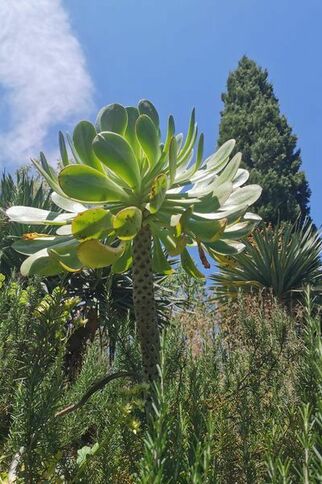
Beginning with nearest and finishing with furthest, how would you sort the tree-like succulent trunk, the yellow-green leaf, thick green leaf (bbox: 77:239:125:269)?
the tree-like succulent trunk
thick green leaf (bbox: 77:239:125:269)
the yellow-green leaf

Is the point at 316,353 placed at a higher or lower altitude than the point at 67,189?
lower

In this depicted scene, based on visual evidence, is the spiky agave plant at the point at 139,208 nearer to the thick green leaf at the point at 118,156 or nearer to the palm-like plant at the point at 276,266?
the thick green leaf at the point at 118,156

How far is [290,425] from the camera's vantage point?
3.77ft

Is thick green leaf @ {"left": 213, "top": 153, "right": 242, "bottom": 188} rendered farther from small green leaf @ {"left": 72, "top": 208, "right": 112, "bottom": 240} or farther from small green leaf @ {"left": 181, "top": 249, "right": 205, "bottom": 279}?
small green leaf @ {"left": 72, "top": 208, "right": 112, "bottom": 240}

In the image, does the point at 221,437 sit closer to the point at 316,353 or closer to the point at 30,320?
the point at 316,353

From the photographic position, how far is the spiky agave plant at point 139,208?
1.57m

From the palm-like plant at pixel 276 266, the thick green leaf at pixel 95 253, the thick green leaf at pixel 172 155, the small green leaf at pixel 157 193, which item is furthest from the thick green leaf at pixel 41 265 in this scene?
the palm-like plant at pixel 276 266

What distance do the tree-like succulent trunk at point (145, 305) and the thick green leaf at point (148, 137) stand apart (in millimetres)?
314

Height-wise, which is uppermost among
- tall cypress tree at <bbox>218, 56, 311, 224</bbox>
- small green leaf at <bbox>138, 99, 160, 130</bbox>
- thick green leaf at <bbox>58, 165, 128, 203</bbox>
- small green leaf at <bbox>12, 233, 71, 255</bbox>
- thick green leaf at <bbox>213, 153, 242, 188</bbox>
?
tall cypress tree at <bbox>218, 56, 311, 224</bbox>

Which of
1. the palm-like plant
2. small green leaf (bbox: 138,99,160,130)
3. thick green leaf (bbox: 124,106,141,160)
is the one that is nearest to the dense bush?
thick green leaf (bbox: 124,106,141,160)

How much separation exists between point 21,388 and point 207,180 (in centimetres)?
115

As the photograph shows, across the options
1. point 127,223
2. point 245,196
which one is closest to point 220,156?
point 245,196

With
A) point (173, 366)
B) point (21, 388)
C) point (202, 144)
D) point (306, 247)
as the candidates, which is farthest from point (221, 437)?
point (306, 247)

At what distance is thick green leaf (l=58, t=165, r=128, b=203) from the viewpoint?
66.9 inches
